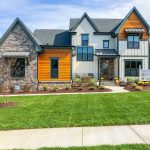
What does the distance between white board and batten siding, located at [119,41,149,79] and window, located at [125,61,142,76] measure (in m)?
0.48

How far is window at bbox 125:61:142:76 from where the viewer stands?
3112 centimetres

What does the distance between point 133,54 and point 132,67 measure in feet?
5.42

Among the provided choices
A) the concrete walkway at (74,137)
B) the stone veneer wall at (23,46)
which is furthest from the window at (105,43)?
the concrete walkway at (74,137)

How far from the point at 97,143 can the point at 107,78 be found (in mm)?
26164

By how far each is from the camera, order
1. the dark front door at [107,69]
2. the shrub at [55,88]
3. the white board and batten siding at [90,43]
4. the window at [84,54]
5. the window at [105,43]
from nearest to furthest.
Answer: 1. the shrub at [55,88]
2. the white board and batten siding at [90,43]
3. the window at [84,54]
4. the dark front door at [107,69]
5. the window at [105,43]

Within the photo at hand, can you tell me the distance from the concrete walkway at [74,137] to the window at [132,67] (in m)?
23.4

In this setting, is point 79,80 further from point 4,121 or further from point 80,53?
point 4,121

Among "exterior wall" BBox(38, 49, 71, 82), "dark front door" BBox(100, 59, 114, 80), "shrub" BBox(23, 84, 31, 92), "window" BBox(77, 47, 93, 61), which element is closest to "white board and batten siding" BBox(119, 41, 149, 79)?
"dark front door" BBox(100, 59, 114, 80)

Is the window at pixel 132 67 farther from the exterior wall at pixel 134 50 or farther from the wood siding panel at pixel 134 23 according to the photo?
the wood siding panel at pixel 134 23

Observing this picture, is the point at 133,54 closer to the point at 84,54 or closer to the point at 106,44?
the point at 106,44

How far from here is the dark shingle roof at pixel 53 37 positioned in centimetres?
3309

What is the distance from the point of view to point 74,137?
23.5 ft

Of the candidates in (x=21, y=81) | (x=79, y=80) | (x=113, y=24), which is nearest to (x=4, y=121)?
(x=21, y=81)

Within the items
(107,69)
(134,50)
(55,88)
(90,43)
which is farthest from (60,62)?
(134,50)
